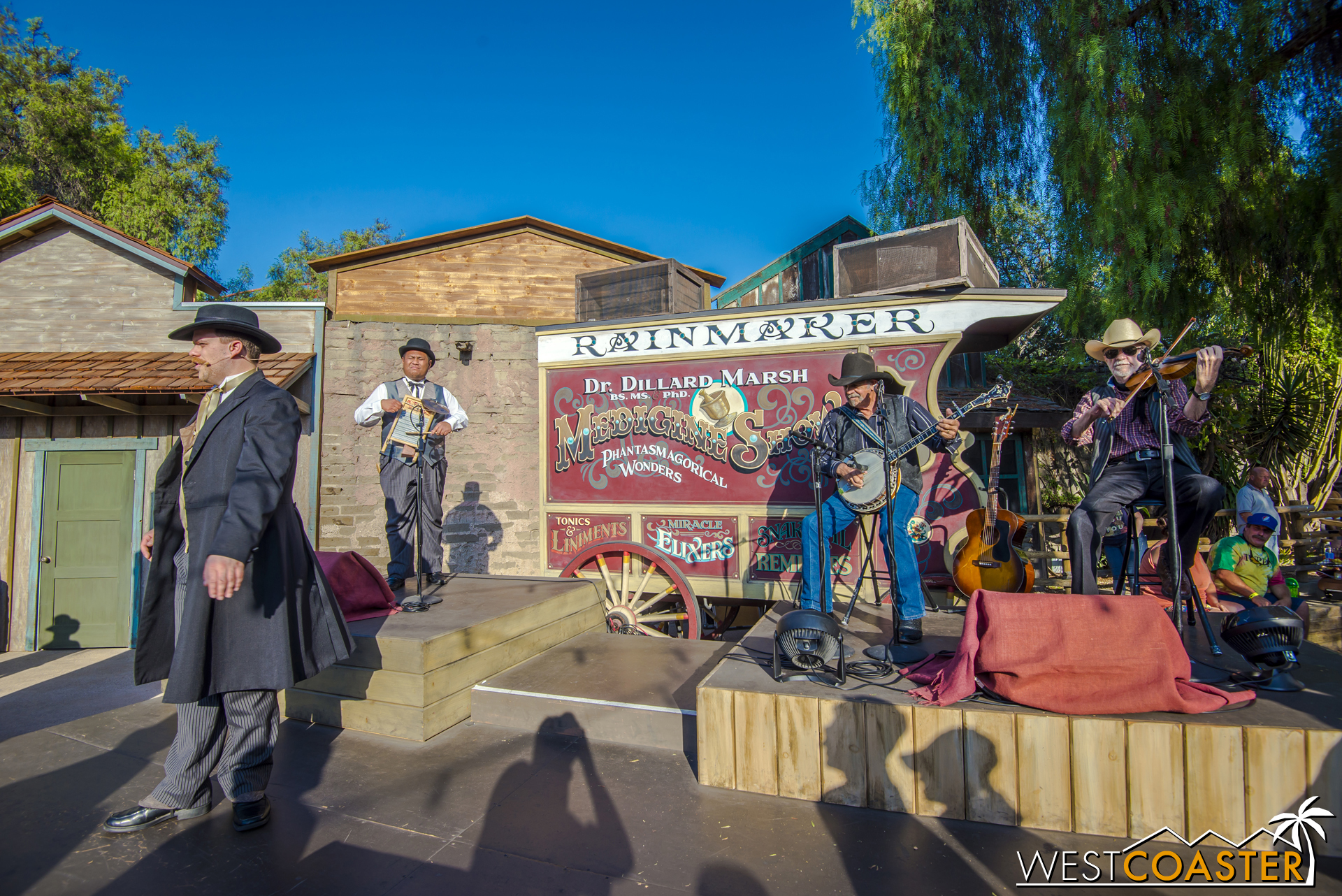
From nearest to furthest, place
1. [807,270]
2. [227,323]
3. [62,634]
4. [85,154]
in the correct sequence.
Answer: [227,323], [62,634], [807,270], [85,154]

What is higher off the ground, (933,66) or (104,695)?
(933,66)

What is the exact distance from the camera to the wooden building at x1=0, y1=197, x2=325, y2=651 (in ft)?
24.8

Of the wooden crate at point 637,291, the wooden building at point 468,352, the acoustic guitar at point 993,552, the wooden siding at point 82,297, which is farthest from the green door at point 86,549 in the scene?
the acoustic guitar at point 993,552

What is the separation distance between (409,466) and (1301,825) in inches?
201

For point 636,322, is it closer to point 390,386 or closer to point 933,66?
point 390,386

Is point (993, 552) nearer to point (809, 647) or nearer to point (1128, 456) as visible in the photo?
point (1128, 456)

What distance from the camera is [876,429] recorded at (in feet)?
14.2

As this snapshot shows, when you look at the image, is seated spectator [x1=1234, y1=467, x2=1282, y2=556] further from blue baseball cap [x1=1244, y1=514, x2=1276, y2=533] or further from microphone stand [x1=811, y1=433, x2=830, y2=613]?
microphone stand [x1=811, y1=433, x2=830, y2=613]

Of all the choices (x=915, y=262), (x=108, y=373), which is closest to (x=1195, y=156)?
(x=915, y=262)

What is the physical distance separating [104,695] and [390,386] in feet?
11.6

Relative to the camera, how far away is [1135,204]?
26.8ft

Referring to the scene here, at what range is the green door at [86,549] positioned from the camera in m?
7.62

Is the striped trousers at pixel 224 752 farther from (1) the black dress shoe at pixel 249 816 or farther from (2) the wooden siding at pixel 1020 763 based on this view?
(2) the wooden siding at pixel 1020 763

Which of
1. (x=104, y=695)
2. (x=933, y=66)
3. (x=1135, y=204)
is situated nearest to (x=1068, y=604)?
(x=104, y=695)
